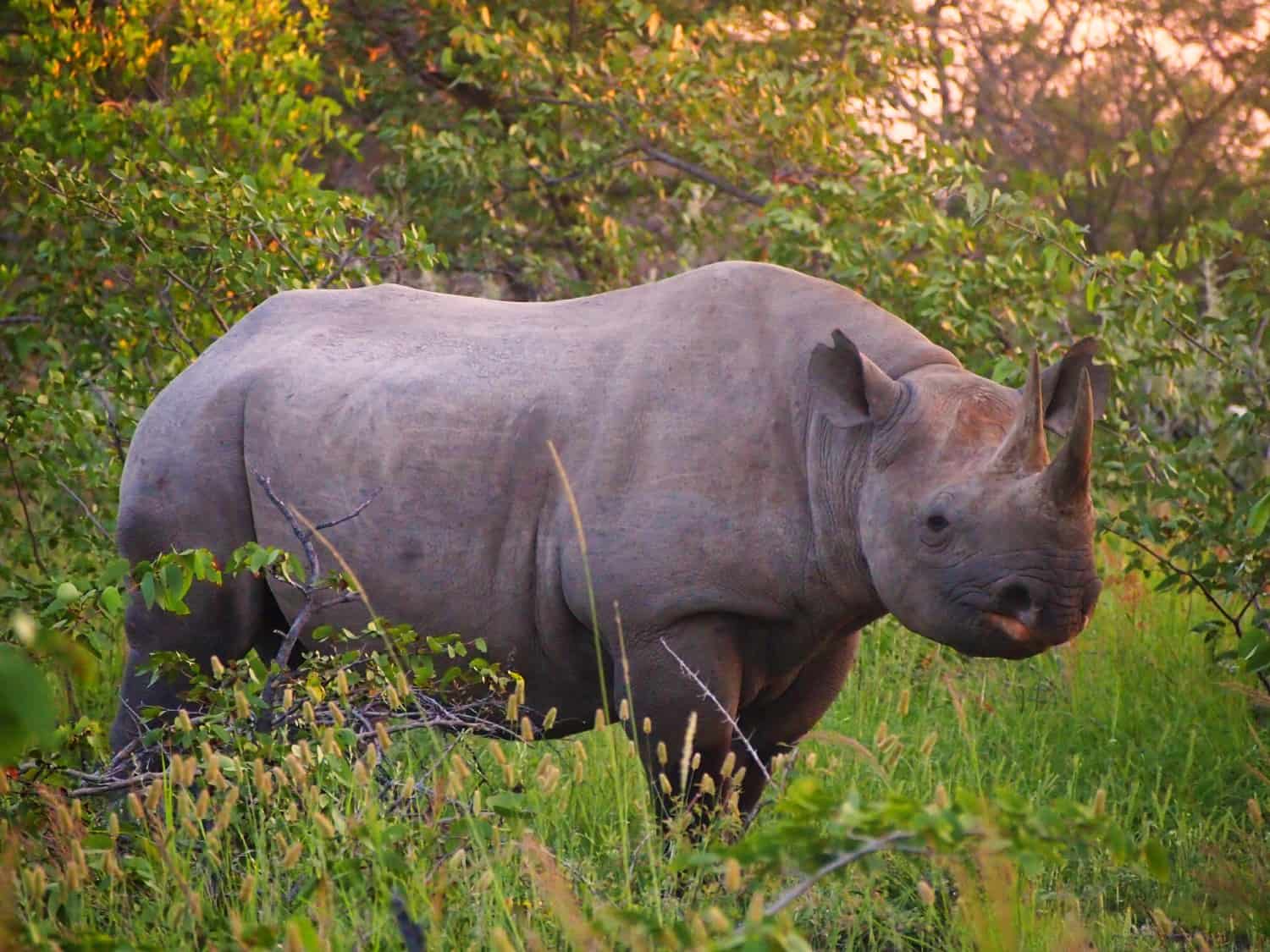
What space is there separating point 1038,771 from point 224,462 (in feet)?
8.69

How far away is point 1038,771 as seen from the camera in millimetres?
5129

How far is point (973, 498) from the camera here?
3.58 meters

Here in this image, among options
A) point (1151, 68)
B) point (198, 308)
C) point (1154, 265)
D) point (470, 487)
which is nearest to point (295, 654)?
point (470, 487)

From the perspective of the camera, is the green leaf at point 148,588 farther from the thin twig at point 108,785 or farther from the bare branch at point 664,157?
the bare branch at point 664,157

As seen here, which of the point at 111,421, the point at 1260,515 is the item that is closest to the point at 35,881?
the point at 1260,515

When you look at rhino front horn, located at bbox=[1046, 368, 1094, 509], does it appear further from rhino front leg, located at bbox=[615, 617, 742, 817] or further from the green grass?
rhino front leg, located at bbox=[615, 617, 742, 817]

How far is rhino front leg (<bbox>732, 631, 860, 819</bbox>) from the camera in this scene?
14.3 ft

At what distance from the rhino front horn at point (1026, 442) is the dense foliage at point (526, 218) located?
528mm

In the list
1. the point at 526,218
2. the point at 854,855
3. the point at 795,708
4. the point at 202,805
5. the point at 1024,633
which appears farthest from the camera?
the point at 526,218

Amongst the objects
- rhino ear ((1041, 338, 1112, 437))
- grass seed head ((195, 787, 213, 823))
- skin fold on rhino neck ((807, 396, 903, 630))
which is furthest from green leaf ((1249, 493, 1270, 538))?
grass seed head ((195, 787, 213, 823))

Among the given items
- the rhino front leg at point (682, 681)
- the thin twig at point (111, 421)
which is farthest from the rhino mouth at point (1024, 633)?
the thin twig at point (111, 421)

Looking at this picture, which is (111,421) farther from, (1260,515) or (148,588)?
(1260,515)

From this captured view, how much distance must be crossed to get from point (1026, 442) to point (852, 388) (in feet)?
1.51

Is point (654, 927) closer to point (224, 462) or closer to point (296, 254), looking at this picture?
point (224, 462)
